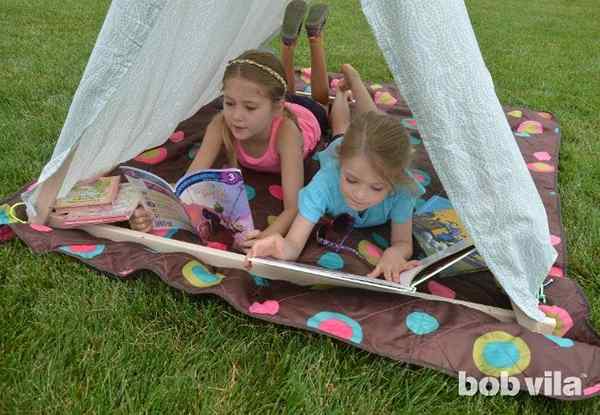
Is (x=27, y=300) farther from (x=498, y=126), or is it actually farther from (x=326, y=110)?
(x=326, y=110)

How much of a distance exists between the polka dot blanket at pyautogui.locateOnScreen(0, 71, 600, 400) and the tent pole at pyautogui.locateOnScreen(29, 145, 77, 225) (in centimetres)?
5

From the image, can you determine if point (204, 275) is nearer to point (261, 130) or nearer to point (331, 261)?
point (331, 261)

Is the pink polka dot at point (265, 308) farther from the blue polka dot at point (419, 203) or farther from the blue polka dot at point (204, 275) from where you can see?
the blue polka dot at point (419, 203)

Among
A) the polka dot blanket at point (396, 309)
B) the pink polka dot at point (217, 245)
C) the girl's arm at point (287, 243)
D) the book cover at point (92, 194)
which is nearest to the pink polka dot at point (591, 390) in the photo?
the polka dot blanket at point (396, 309)

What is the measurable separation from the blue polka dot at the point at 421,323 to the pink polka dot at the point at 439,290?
26 centimetres

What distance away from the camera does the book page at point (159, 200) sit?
6.34 feet

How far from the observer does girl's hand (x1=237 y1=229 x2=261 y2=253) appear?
1951 millimetres

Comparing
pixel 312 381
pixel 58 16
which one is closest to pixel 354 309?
pixel 312 381

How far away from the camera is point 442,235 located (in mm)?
2064

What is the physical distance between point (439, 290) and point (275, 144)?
91 centimetres

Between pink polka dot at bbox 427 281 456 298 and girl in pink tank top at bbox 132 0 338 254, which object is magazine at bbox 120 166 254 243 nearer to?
girl in pink tank top at bbox 132 0 338 254

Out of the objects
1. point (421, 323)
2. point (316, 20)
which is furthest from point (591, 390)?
point (316, 20)

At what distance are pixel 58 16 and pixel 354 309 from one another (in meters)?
5.25

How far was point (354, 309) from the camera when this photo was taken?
170cm
